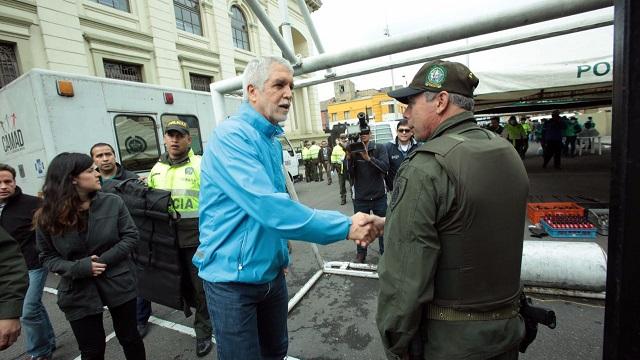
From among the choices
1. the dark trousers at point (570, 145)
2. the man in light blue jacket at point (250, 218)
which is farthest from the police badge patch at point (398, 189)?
the dark trousers at point (570, 145)

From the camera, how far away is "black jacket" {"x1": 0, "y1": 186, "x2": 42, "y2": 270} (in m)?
2.90

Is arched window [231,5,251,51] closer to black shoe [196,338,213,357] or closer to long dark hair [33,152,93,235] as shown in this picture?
long dark hair [33,152,93,235]

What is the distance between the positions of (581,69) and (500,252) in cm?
455

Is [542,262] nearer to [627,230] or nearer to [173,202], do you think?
[627,230]

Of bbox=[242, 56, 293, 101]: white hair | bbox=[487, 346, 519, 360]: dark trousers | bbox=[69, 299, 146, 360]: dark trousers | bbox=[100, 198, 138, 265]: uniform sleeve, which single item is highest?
bbox=[242, 56, 293, 101]: white hair

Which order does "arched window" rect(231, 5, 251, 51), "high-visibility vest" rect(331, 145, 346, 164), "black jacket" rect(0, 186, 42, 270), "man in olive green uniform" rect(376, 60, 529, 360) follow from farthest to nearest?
1. "arched window" rect(231, 5, 251, 51)
2. "high-visibility vest" rect(331, 145, 346, 164)
3. "black jacket" rect(0, 186, 42, 270)
4. "man in olive green uniform" rect(376, 60, 529, 360)

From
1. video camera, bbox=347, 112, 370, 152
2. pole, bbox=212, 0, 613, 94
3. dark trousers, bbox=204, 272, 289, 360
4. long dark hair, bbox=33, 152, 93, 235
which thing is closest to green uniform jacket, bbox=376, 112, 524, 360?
dark trousers, bbox=204, 272, 289, 360

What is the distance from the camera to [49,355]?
309 centimetres

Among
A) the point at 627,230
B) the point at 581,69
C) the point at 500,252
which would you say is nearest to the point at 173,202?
the point at 500,252

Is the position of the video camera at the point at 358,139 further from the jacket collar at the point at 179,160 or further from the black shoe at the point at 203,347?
the black shoe at the point at 203,347

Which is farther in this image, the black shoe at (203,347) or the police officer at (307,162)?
the police officer at (307,162)

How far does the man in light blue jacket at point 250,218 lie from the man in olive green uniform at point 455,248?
14.2 inches

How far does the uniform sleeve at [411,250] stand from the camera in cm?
122

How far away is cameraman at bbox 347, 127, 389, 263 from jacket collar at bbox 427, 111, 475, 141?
3138 mm
